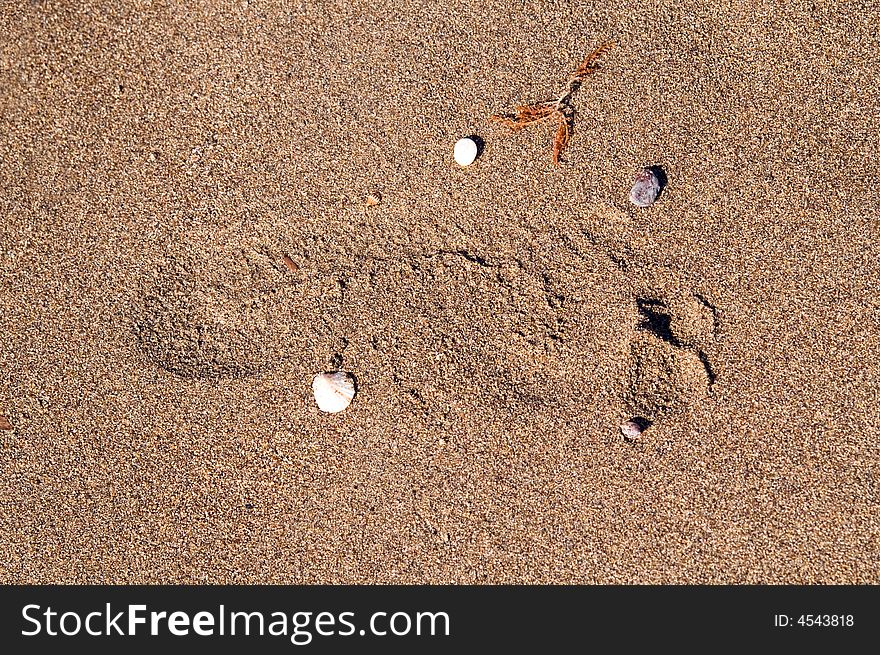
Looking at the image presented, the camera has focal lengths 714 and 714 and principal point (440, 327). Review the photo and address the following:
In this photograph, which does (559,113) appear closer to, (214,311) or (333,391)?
(333,391)

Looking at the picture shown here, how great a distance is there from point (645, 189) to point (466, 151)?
529 millimetres

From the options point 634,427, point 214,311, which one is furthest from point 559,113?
point 214,311

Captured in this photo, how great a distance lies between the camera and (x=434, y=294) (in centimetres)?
208

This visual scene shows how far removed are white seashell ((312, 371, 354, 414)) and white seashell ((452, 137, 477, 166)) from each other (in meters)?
0.71

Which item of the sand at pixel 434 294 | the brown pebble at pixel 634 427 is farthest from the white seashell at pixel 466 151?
the brown pebble at pixel 634 427

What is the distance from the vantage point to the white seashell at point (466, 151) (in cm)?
210

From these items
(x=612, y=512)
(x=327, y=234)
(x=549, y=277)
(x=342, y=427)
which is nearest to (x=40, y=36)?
(x=327, y=234)

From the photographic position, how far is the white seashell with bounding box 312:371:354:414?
205 cm

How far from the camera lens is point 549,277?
207cm

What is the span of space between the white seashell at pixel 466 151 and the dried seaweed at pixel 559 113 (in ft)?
0.34

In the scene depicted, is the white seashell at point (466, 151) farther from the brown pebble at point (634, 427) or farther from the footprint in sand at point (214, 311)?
the brown pebble at point (634, 427)

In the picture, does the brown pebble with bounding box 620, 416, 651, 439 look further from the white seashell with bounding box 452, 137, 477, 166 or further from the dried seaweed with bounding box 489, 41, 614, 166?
A: the white seashell with bounding box 452, 137, 477, 166

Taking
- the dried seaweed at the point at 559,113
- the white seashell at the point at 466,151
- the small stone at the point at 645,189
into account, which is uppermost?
the dried seaweed at the point at 559,113

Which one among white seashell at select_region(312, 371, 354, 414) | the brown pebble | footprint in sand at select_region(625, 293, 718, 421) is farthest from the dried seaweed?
white seashell at select_region(312, 371, 354, 414)
